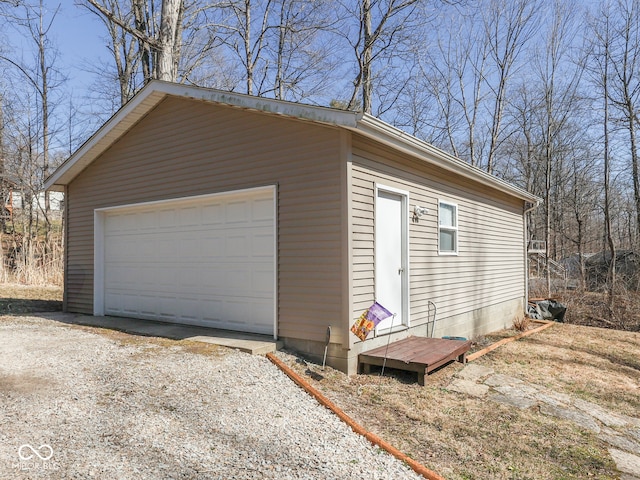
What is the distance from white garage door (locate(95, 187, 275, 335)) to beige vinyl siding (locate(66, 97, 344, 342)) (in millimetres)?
274

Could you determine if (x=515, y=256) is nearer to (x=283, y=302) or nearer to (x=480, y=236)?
(x=480, y=236)

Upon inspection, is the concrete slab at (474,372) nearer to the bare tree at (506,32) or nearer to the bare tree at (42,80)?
the bare tree at (506,32)

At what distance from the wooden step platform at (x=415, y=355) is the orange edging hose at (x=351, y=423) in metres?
0.92

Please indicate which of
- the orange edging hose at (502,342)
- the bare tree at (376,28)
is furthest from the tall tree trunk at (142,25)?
the orange edging hose at (502,342)

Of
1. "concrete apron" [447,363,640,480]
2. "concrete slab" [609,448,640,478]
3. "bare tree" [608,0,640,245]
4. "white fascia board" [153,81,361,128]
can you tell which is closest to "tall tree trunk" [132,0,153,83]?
"white fascia board" [153,81,361,128]

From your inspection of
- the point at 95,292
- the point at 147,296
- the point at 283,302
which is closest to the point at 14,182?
the point at 95,292

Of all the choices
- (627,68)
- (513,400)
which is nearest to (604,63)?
(627,68)

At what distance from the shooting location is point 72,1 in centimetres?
1247

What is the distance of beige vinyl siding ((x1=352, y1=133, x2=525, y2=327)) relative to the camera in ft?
17.9

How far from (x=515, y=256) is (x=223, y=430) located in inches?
374

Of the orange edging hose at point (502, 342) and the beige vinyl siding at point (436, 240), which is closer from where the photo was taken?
the beige vinyl siding at point (436, 240)

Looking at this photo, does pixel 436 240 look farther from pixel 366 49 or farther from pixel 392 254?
pixel 366 49

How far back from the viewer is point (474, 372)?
5.80 m

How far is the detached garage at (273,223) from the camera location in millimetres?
5359
